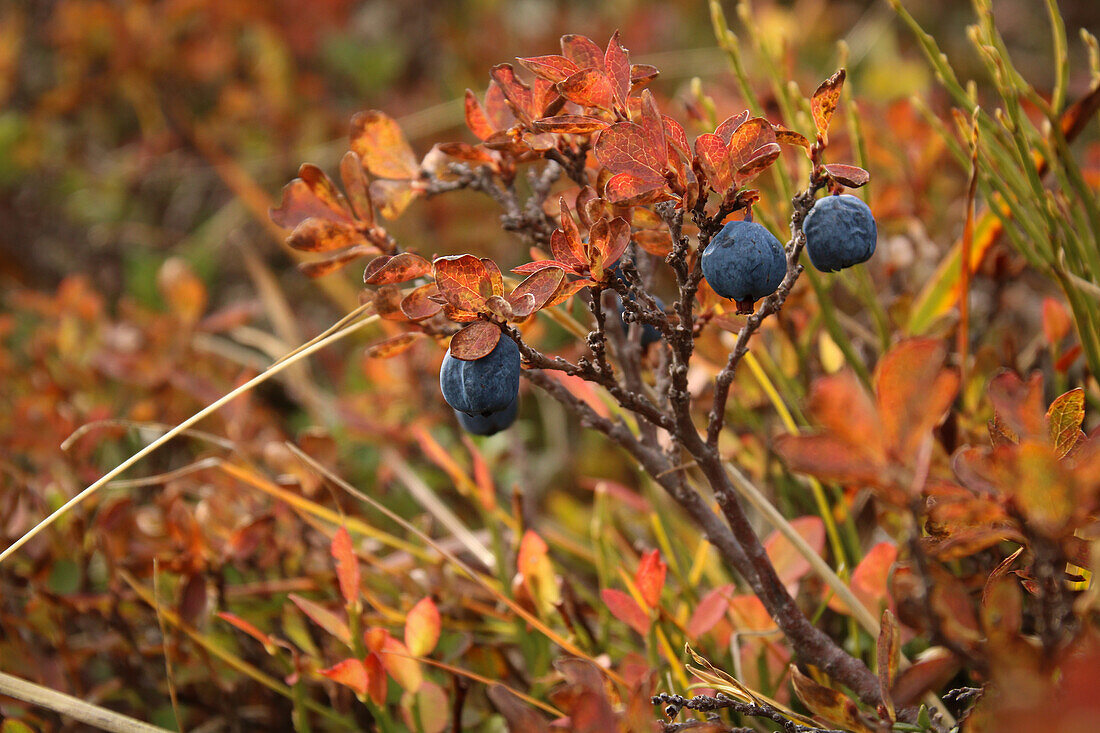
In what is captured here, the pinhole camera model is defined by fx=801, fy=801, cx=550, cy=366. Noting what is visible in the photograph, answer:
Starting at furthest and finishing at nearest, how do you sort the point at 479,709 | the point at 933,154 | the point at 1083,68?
the point at 1083,68, the point at 933,154, the point at 479,709

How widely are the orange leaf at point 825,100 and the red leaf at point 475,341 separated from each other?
26 centimetres

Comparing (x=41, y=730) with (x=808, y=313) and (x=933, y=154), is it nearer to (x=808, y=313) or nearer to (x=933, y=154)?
(x=808, y=313)

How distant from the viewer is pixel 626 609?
72 centimetres

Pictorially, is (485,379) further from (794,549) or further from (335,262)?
(794,549)

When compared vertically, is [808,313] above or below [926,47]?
below

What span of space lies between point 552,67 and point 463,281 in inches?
7.2

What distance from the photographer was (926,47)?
0.76m

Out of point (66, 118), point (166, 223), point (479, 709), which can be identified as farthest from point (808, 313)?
point (66, 118)

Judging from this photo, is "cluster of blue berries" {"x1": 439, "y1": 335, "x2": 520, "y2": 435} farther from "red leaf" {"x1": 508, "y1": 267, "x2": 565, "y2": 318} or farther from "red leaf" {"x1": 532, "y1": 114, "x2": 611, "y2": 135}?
"red leaf" {"x1": 532, "y1": 114, "x2": 611, "y2": 135}

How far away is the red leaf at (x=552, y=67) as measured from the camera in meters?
0.58

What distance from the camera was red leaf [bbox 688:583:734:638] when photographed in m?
0.74

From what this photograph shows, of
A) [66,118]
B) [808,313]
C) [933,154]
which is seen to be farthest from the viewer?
[66,118]

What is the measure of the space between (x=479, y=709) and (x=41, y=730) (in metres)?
0.43

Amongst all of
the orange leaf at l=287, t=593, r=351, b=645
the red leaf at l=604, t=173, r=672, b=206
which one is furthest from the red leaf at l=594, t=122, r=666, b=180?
the orange leaf at l=287, t=593, r=351, b=645
